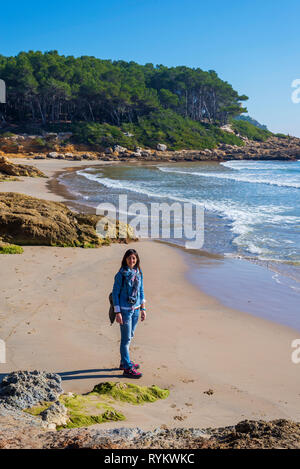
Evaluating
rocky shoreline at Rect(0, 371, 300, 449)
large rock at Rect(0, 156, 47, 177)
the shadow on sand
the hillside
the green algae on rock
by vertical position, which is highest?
the hillside

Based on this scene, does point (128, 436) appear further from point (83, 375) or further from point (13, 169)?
point (13, 169)

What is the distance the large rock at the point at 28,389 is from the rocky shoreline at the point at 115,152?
166 feet

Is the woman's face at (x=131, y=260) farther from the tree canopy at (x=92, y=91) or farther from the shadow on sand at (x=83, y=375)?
the tree canopy at (x=92, y=91)

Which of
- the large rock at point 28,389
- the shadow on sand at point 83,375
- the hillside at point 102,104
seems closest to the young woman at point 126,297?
the shadow on sand at point 83,375

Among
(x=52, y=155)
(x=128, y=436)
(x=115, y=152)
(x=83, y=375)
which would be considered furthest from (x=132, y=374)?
(x=115, y=152)

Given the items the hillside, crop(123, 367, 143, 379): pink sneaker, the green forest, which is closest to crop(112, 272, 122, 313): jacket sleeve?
crop(123, 367, 143, 379): pink sneaker

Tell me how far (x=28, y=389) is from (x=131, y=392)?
1157 mm

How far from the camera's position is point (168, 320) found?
6.95 meters

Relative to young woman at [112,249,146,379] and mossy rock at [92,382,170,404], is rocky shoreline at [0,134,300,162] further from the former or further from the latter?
mossy rock at [92,382,170,404]

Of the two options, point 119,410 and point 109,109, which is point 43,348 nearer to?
point 119,410

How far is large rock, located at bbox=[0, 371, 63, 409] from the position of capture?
374cm

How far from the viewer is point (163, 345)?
595 cm

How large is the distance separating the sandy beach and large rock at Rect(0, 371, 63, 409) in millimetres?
504

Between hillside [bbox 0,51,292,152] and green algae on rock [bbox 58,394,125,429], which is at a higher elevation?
hillside [bbox 0,51,292,152]
